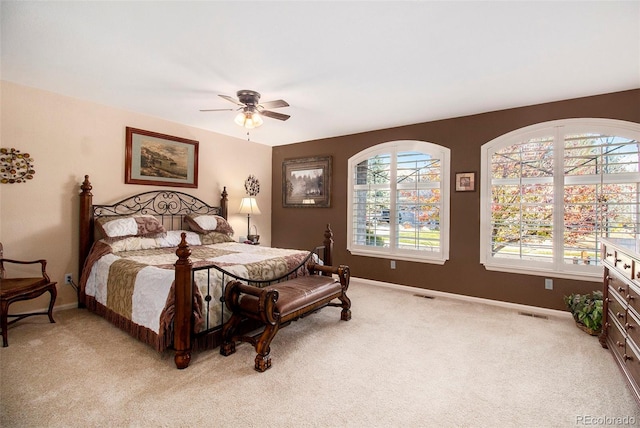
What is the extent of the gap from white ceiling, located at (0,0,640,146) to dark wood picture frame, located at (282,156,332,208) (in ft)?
Answer: 6.13

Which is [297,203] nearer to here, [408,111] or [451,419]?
[408,111]

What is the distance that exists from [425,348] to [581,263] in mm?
2358

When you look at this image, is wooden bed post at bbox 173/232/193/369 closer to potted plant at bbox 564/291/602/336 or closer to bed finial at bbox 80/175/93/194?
bed finial at bbox 80/175/93/194

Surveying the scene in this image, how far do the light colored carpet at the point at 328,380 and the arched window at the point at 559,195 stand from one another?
969mm

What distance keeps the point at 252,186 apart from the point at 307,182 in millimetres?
1115

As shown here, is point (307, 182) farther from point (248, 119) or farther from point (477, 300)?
point (477, 300)

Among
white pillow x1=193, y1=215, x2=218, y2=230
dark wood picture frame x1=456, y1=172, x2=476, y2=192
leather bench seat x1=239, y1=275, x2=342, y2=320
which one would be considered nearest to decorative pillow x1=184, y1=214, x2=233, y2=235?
white pillow x1=193, y1=215, x2=218, y2=230

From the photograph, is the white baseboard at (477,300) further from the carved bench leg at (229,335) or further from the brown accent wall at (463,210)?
the carved bench leg at (229,335)

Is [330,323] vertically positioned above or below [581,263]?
below

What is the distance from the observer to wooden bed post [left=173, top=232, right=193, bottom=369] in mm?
2299

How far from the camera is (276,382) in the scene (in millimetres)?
2160

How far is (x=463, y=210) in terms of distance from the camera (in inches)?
168

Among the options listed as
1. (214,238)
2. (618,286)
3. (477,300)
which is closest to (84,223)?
(214,238)

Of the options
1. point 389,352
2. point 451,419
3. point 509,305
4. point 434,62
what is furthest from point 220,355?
point 509,305
